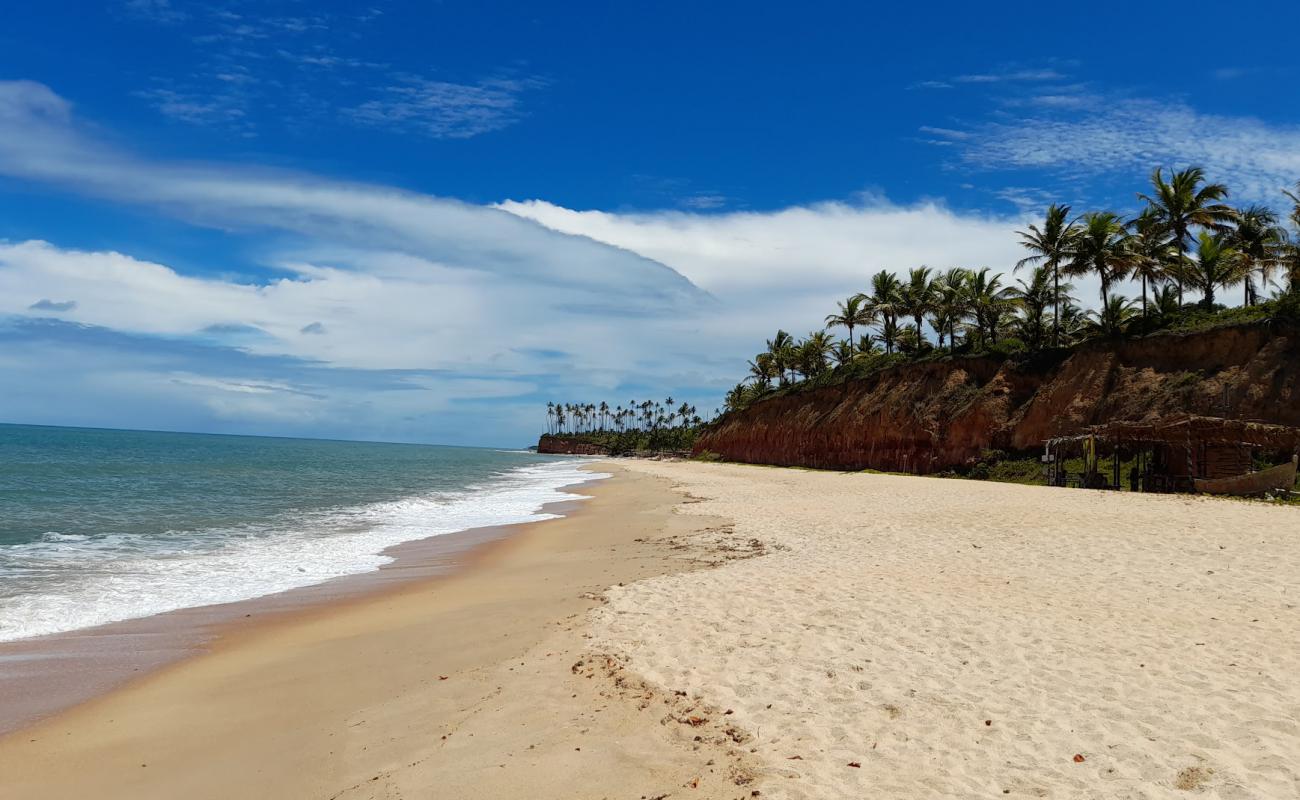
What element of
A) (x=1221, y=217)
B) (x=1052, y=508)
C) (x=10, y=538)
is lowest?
(x=10, y=538)

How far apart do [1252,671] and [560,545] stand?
506 inches

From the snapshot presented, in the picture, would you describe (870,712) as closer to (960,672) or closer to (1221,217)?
(960,672)

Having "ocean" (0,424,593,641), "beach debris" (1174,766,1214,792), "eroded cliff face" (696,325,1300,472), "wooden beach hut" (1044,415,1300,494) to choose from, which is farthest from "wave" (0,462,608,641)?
"eroded cliff face" (696,325,1300,472)

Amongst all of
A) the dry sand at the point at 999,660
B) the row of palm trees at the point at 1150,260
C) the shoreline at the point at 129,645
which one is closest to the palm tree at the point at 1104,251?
the row of palm trees at the point at 1150,260

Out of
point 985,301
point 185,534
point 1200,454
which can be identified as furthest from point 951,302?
point 185,534

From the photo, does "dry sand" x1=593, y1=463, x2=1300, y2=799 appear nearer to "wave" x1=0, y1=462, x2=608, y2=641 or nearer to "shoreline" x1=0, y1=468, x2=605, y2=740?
"shoreline" x1=0, y1=468, x2=605, y2=740

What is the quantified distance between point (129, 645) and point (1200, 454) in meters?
31.1

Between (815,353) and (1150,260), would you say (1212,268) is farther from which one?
(815,353)

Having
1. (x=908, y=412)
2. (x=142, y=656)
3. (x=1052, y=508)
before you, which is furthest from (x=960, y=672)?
(x=908, y=412)

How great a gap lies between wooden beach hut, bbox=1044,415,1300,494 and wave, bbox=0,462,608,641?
21.7 metres

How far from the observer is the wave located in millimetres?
10375

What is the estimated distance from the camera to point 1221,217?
39375 millimetres

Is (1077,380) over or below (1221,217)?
below

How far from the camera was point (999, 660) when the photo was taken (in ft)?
20.8
